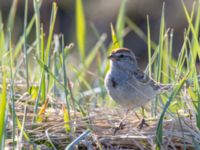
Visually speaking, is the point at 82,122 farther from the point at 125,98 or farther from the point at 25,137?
the point at 125,98

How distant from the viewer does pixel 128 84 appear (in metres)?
5.30

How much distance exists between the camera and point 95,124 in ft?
14.5

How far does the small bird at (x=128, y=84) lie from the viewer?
518 cm

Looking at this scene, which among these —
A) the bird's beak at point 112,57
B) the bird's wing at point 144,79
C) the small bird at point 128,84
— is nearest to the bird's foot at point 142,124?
the small bird at point 128,84

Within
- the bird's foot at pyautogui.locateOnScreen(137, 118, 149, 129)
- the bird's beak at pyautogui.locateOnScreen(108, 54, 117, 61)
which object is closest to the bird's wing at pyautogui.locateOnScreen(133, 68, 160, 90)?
the bird's beak at pyautogui.locateOnScreen(108, 54, 117, 61)

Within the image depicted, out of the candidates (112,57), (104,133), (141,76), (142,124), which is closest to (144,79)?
(141,76)

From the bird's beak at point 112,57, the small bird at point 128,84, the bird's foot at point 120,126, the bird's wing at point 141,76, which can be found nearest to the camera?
the bird's foot at point 120,126

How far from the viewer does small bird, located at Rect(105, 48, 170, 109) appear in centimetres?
518

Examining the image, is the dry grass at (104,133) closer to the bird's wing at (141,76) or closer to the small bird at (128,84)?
the small bird at (128,84)

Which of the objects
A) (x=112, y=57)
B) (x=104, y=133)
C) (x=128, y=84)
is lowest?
(x=104, y=133)

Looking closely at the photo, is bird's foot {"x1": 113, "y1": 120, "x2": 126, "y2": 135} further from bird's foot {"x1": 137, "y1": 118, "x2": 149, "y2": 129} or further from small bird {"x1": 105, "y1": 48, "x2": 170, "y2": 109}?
small bird {"x1": 105, "y1": 48, "x2": 170, "y2": 109}

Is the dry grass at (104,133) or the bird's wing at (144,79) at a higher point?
the bird's wing at (144,79)

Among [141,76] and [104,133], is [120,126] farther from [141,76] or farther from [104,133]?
[141,76]

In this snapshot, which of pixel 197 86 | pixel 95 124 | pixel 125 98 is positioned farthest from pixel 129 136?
pixel 125 98
